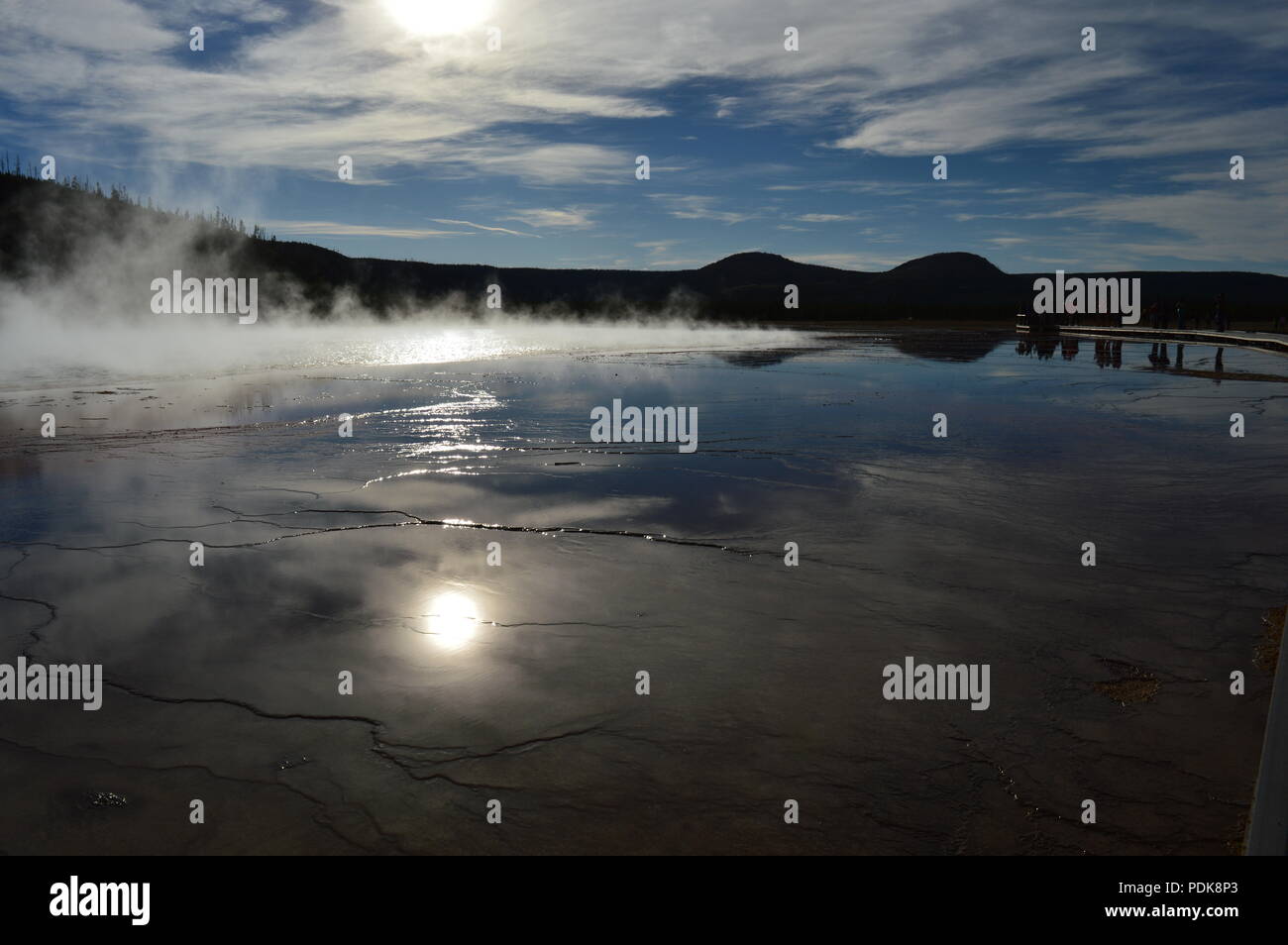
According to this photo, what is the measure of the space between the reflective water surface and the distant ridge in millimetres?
41011

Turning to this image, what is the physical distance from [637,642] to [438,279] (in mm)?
152182

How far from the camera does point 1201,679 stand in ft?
12.5

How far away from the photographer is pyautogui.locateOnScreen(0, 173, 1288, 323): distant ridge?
7919 cm

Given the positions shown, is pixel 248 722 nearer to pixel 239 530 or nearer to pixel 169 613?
pixel 169 613

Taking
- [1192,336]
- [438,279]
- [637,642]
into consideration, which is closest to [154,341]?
[637,642]

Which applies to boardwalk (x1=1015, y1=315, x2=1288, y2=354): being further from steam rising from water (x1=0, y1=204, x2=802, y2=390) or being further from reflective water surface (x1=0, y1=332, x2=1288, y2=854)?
reflective water surface (x1=0, y1=332, x2=1288, y2=854)

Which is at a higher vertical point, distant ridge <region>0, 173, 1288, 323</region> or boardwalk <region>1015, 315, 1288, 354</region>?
distant ridge <region>0, 173, 1288, 323</region>

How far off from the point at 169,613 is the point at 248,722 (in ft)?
5.27

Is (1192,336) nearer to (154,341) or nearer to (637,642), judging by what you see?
(637,642)

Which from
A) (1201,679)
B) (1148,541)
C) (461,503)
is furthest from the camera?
(461,503)

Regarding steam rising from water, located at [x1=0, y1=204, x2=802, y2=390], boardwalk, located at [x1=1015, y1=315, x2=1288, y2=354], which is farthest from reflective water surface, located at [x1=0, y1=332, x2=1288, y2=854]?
boardwalk, located at [x1=1015, y1=315, x2=1288, y2=354]

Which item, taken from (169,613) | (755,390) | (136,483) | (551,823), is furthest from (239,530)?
(755,390)

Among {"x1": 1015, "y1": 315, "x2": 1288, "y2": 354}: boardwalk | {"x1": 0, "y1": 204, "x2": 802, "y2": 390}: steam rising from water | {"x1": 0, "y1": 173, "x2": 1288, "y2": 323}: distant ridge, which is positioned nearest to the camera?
{"x1": 0, "y1": 204, "x2": 802, "y2": 390}: steam rising from water

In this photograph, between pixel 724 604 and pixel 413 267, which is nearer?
pixel 724 604
